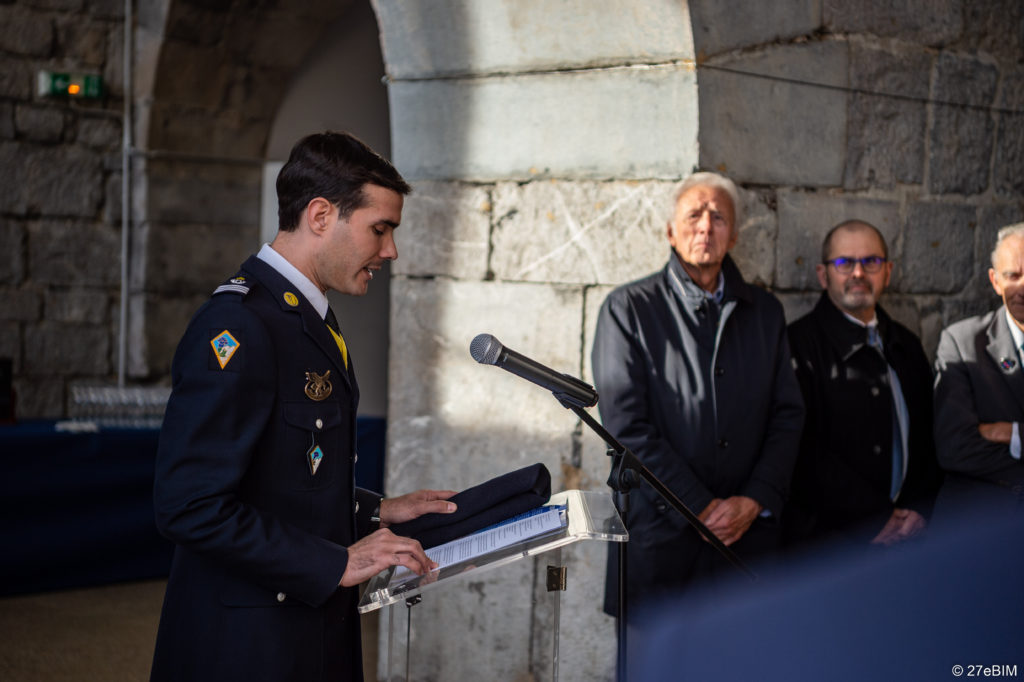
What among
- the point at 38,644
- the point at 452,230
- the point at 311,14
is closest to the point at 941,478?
the point at 452,230

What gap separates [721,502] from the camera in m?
2.56

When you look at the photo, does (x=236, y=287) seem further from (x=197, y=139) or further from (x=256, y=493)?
(x=197, y=139)

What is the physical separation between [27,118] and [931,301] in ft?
13.9

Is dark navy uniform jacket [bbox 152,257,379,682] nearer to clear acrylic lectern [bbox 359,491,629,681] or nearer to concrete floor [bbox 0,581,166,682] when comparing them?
clear acrylic lectern [bbox 359,491,629,681]

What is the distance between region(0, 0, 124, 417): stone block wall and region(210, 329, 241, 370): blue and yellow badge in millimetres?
4186

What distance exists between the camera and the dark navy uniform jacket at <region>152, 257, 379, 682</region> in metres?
1.45

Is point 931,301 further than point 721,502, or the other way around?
point 931,301

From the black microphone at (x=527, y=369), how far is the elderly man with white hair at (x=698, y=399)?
0.90m

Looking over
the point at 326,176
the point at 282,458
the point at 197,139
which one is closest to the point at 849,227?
the point at 326,176

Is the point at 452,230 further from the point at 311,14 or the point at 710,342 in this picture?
the point at 311,14

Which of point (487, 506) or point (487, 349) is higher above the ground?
point (487, 349)

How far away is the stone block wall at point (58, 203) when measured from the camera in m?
5.10

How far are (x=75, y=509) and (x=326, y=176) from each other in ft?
10.6

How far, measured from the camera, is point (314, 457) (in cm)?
160
